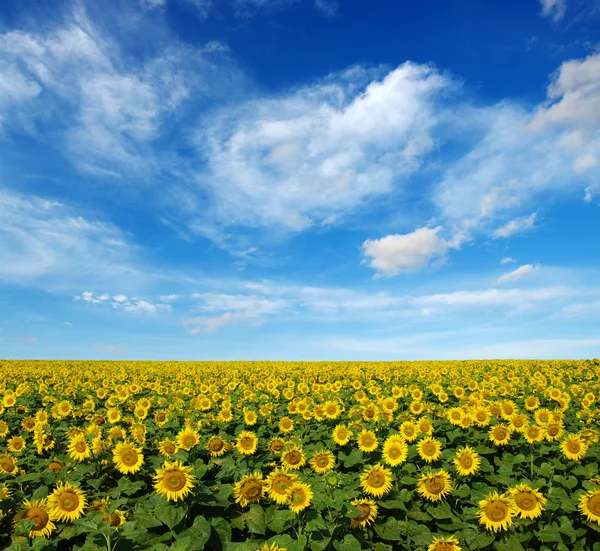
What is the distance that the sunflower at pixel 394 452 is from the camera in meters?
7.20

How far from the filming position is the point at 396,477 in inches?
278

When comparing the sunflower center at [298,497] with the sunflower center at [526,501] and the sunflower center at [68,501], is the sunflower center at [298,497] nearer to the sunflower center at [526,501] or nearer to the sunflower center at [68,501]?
the sunflower center at [68,501]

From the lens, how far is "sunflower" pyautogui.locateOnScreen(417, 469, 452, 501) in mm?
6406

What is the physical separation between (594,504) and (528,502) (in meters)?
1.00

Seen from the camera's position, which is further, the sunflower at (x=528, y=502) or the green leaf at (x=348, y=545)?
the sunflower at (x=528, y=502)

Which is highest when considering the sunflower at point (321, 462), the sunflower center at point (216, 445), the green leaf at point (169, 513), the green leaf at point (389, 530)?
the sunflower center at point (216, 445)

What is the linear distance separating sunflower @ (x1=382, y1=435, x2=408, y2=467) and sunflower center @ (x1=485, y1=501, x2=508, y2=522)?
1.71 meters

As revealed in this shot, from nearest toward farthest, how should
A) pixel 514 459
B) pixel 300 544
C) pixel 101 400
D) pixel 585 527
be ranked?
pixel 300 544 → pixel 585 527 → pixel 514 459 → pixel 101 400

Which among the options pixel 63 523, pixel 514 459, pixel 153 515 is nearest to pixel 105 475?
pixel 63 523

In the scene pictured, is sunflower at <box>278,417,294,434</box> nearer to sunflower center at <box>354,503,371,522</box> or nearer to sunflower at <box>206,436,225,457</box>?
sunflower at <box>206,436,225,457</box>

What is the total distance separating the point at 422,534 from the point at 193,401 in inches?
338

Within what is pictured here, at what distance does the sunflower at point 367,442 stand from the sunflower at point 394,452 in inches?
17.1

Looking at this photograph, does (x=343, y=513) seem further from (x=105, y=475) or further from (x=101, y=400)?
(x=101, y=400)

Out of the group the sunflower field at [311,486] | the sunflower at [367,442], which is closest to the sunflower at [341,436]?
the sunflower field at [311,486]
